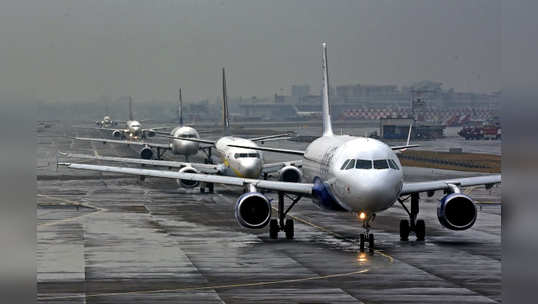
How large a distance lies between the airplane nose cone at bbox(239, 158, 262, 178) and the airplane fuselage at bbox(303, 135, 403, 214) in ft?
87.2

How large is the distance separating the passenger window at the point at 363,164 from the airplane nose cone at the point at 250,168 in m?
31.0

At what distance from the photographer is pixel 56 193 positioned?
66.4 m

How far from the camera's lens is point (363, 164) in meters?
34.0

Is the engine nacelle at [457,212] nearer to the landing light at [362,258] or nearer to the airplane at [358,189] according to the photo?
the airplane at [358,189]

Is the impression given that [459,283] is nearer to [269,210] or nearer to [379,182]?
[379,182]

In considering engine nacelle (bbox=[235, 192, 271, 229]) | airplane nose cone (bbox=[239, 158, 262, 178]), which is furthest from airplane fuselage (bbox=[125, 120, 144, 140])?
engine nacelle (bbox=[235, 192, 271, 229])

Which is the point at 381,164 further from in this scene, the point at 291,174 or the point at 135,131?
the point at 135,131

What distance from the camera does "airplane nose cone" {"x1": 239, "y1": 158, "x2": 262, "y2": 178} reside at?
2552 inches

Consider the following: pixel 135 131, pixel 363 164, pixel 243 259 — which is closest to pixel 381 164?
pixel 363 164

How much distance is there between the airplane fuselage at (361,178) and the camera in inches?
1298

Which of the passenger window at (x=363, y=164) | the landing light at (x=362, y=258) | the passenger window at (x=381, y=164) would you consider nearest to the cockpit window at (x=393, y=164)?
the passenger window at (x=381, y=164)

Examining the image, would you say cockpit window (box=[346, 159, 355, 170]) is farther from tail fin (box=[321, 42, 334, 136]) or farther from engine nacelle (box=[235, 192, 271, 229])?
tail fin (box=[321, 42, 334, 136])

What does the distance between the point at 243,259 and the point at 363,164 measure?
6.29 meters
